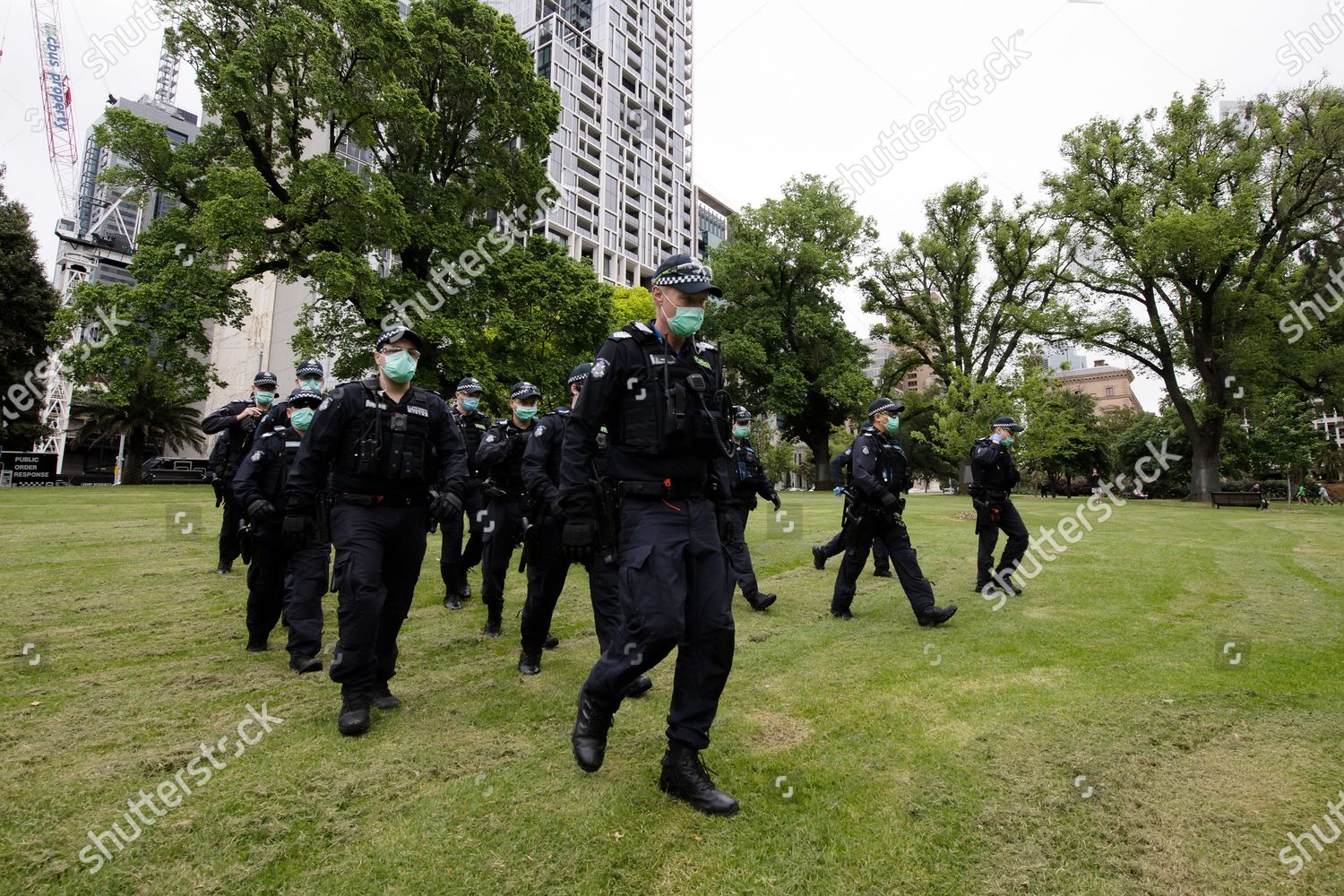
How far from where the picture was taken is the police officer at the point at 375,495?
379 centimetres

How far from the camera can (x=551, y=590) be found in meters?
4.82

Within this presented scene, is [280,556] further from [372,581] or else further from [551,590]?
[551,590]

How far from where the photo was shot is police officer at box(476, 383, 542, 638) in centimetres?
595

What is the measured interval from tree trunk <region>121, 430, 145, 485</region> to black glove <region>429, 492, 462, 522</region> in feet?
143

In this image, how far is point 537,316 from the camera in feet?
69.5

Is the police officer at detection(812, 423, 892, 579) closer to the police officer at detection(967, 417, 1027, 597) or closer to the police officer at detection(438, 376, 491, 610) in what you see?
the police officer at detection(967, 417, 1027, 597)

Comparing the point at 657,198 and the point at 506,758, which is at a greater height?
the point at 657,198

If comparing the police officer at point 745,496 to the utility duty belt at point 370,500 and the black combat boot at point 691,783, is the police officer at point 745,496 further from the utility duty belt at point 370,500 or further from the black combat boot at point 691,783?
the black combat boot at point 691,783

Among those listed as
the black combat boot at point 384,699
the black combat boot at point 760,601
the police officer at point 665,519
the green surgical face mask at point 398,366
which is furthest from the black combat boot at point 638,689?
the black combat boot at point 760,601

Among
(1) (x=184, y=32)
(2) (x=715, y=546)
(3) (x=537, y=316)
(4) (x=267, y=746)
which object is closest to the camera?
(2) (x=715, y=546)

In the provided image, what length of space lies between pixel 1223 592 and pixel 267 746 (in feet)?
33.0

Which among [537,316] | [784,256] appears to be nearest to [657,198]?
[784,256]

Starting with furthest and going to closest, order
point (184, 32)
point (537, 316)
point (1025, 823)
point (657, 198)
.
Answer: point (657, 198)
point (537, 316)
point (184, 32)
point (1025, 823)

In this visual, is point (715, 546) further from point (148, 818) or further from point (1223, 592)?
point (1223, 592)
